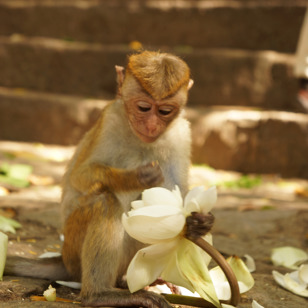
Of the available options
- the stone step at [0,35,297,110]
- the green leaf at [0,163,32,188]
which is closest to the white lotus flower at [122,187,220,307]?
the green leaf at [0,163,32,188]

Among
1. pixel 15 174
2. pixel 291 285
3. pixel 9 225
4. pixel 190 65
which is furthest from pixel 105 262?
pixel 190 65

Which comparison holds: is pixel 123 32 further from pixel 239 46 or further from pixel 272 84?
pixel 272 84

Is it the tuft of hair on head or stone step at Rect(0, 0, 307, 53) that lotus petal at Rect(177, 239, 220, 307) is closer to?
the tuft of hair on head

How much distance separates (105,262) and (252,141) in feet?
16.5

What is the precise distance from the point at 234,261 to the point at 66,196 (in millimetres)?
1133

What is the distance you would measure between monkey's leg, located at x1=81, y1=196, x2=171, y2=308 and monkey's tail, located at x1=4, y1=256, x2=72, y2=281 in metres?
0.42

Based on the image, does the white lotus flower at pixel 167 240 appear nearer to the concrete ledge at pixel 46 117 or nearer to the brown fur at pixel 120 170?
the brown fur at pixel 120 170

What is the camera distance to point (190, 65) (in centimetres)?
779

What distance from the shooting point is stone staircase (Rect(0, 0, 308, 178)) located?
727 centimetres

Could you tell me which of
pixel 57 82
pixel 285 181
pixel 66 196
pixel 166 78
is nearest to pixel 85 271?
pixel 66 196

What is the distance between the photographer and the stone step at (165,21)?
26.7 ft

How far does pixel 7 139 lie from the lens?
802 cm

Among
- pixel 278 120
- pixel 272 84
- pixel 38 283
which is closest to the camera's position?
pixel 38 283

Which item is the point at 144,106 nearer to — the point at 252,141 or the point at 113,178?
the point at 113,178
